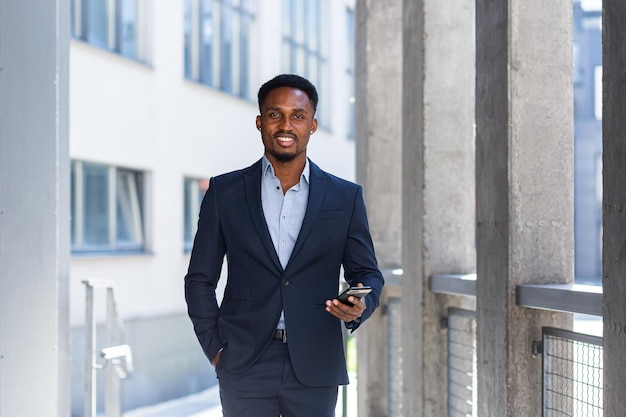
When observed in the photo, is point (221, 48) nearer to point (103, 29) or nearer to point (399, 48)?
point (103, 29)

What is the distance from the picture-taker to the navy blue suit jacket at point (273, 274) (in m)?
3.21

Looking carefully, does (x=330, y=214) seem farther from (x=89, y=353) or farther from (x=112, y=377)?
(x=112, y=377)

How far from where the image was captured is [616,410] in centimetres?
316

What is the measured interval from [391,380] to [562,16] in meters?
3.03

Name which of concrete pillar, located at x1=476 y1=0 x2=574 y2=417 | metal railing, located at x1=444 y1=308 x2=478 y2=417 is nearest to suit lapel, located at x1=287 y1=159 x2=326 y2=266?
concrete pillar, located at x1=476 y1=0 x2=574 y2=417

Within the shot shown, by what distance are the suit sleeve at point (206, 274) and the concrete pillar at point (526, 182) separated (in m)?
1.37

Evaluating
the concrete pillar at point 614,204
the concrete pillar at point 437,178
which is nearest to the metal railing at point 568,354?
the concrete pillar at point 614,204

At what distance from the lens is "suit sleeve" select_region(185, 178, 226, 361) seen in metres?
3.28

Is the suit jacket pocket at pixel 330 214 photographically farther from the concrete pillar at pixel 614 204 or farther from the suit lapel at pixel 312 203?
the concrete pillar at pixel 614 204

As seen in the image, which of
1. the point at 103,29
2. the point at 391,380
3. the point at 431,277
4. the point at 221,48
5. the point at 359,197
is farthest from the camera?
the point at 221,48

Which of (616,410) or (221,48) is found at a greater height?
(221,48)

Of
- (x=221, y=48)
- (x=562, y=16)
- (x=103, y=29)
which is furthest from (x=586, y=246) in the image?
(x=562, y=16)

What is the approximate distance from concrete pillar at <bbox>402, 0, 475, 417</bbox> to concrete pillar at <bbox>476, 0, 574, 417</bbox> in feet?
3.62

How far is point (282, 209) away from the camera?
331 cm
